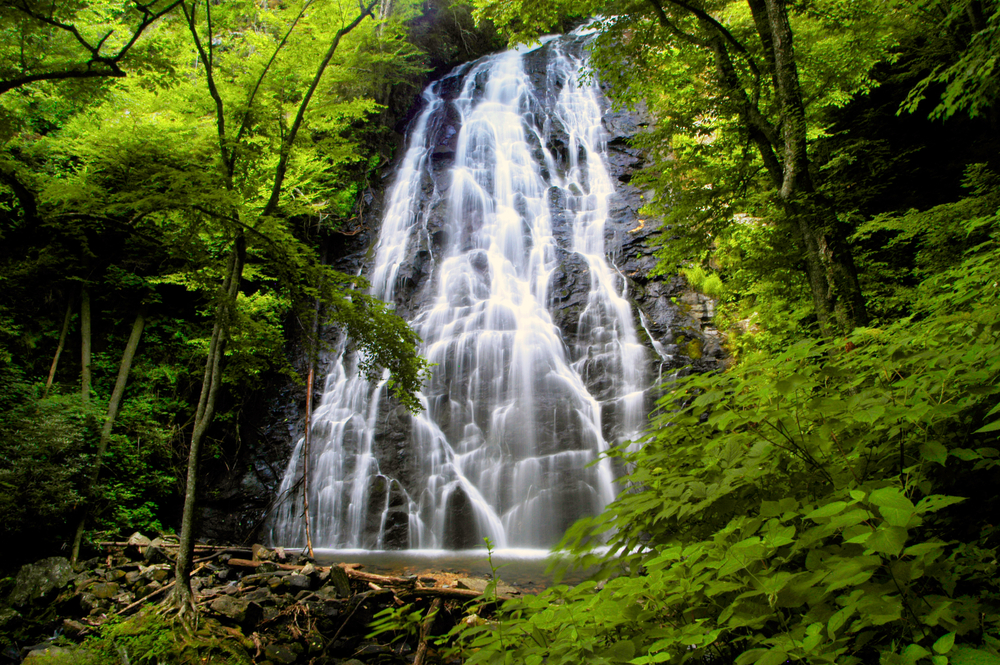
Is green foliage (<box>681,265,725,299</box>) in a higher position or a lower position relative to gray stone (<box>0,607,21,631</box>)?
higher

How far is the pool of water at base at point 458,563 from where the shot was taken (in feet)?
20.9

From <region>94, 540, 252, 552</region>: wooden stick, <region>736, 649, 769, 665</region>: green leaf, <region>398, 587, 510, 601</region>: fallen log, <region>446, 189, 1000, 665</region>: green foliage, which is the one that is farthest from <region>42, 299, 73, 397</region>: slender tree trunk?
<region>736, 649, 769, 665</region>: green leaf

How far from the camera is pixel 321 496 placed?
32.9ft

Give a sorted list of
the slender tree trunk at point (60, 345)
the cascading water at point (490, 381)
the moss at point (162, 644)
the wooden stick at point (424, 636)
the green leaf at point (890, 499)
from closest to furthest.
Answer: the green leaf at point (890, 499) < the moss at point (162, 644) < the wooden stick at point (424, 636) < the slender tree trunk at point (60, 345) < the cascading water at point (490, 381)

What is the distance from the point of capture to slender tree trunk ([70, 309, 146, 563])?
22.5ft

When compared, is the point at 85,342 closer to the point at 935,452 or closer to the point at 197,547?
the point at 197,547

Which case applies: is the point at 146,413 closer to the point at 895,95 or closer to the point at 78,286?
the point at 78,286

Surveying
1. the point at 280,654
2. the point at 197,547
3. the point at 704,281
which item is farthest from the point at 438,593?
the point at 704,281

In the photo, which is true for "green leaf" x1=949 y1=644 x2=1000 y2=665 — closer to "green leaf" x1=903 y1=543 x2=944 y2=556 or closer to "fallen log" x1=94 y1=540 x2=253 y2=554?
"green leaf" x1=903 y1=543 x2=944 y2=556

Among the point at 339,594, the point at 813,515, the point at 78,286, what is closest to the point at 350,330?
the point at 339,594

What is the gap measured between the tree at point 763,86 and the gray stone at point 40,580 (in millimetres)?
8583

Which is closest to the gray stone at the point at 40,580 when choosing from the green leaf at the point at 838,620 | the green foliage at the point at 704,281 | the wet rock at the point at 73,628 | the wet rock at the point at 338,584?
the wet rock at the point at 73,628

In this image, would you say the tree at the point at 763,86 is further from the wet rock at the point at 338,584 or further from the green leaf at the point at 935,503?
the wet rock at the point at 338,584

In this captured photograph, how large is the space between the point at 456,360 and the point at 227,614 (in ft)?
24.4
